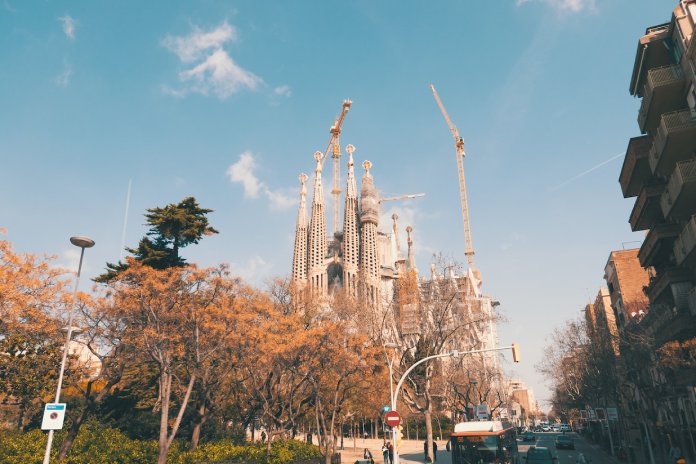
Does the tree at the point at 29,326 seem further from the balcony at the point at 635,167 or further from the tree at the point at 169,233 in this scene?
the balcony at the point at 635,167

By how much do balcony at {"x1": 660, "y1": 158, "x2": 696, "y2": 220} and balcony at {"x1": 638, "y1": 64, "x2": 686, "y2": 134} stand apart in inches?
149

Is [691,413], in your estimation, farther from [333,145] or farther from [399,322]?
[333,145]

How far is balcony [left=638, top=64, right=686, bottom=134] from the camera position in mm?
21000

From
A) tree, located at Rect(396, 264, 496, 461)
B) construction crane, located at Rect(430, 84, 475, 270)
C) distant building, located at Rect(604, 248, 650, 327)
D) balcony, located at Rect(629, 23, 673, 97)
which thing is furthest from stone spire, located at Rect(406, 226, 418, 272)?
balcony, located at Rect(629, 23, 673, 97)

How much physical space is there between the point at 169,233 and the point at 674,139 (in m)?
30.4

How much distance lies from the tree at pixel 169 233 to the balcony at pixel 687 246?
2765 cm

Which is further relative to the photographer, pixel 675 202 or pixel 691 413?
pixel 691 413

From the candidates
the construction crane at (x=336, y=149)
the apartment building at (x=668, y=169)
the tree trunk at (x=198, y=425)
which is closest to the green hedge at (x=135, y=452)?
the tree trunk at (x=198, y=425)

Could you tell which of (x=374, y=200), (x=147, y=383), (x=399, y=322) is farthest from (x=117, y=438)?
(x=374, y=200)

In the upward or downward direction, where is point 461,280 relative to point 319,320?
upward

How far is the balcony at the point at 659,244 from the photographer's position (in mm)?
24562

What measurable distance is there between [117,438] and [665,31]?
126ft

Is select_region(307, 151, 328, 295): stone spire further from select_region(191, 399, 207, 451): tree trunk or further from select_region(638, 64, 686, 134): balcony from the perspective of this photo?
select_region(638, 64, 686, 134): balcony

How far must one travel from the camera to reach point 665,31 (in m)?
21.9
